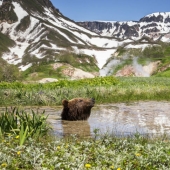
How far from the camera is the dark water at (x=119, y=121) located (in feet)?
44.9

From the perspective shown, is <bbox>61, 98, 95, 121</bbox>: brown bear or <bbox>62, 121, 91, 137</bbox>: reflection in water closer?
<bbox>62, 121, 91, 137</bbox>: reflection in water

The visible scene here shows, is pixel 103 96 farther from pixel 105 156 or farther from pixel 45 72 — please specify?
pixel 45 72

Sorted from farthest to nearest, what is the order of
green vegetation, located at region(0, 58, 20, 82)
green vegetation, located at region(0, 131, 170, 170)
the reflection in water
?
green vegetation, located at region(0, 58, 20, 82) < the reflection in water < green vegetation, located at region(0, 131, 170, 170)

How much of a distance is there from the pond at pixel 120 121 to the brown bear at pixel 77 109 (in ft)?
1.08

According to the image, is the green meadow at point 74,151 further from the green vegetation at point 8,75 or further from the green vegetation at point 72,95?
the green vegetation at point 8,75

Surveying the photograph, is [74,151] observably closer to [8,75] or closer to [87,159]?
[87,159]

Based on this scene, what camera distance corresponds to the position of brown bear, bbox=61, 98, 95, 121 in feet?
53.0

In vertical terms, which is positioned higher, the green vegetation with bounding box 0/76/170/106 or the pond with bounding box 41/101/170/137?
the green vegetation with bounding box 0/76/170/106

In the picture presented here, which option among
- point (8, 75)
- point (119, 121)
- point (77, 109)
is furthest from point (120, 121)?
point (8, 75)

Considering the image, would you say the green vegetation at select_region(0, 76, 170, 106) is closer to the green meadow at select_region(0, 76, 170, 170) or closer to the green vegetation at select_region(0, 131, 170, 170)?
the green meadow at select_region(0, 76, 170, 170)

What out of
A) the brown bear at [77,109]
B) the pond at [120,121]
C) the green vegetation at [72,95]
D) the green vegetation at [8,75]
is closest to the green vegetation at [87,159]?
the pond at [120,121]

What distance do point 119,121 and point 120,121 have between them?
41 millimetres

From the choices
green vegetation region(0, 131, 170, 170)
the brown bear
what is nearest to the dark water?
the brown bear

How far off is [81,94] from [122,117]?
286 inches
